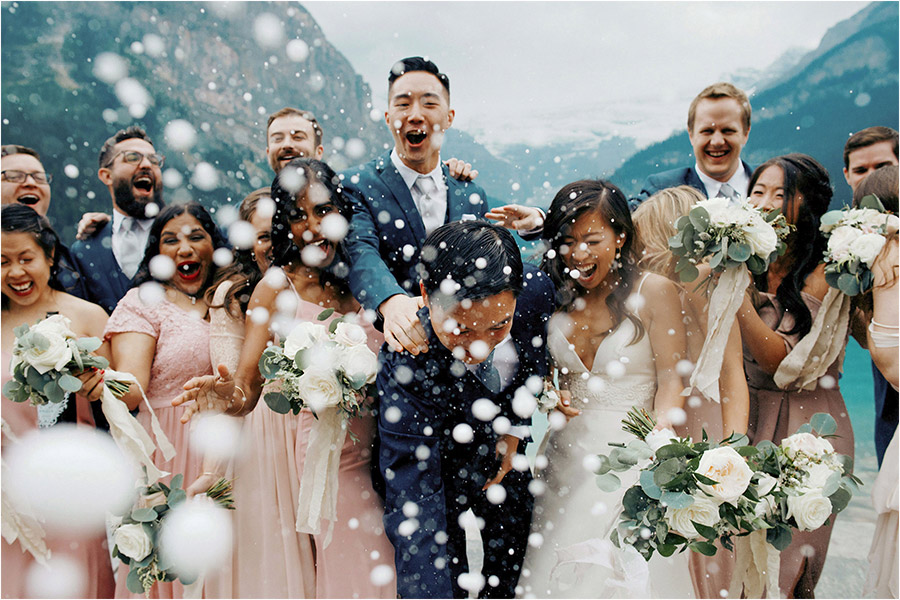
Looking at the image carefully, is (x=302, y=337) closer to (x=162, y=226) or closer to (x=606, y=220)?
(x=162, y=226)

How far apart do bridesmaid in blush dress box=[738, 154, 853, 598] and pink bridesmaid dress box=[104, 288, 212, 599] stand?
8.84 ft

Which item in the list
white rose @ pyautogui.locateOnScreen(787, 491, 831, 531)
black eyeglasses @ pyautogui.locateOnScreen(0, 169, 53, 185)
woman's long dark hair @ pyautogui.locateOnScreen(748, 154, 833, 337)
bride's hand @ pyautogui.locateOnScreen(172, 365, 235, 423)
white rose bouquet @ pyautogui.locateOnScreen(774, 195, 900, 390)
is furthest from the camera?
black eyeglasses @ pyautogui.locateOnScreen(0, 169, 53, 185)

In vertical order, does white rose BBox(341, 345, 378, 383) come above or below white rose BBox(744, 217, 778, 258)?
below

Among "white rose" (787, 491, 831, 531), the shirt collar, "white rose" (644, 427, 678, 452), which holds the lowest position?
"white rose" (787, 491, 831, 531)

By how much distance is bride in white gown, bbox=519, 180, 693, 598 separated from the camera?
2648mm

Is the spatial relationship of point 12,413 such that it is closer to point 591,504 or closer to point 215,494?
point 215,494

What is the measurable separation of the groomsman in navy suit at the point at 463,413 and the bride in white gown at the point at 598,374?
165 millimetres

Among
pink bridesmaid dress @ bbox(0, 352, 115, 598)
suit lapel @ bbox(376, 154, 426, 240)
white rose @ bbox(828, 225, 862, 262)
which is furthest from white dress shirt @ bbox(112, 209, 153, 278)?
white rose @ bbox(828, 225, 862, 262)

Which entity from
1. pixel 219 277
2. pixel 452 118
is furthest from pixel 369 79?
pixel 219 277

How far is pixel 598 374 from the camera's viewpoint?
8.93 ft

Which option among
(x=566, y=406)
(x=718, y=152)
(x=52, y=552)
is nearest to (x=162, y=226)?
(x=52, y=552)

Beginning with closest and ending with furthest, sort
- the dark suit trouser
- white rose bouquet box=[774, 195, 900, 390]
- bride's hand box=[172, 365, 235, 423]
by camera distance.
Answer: bride's hand box=[172, 365, 235, 423]
white rose bouquet box=[774, 195, 900, 390]
the dark suit trouser

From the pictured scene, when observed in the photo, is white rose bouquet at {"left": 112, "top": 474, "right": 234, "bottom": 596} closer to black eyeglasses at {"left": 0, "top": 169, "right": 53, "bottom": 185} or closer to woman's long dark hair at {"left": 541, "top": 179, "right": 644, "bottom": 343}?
black eyeglasses at {"left": 0, "top": 169, "right": 53, "bottom": 185}

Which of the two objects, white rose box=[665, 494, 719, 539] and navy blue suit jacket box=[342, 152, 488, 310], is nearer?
white rose box=[665, 494, 719, 539]
